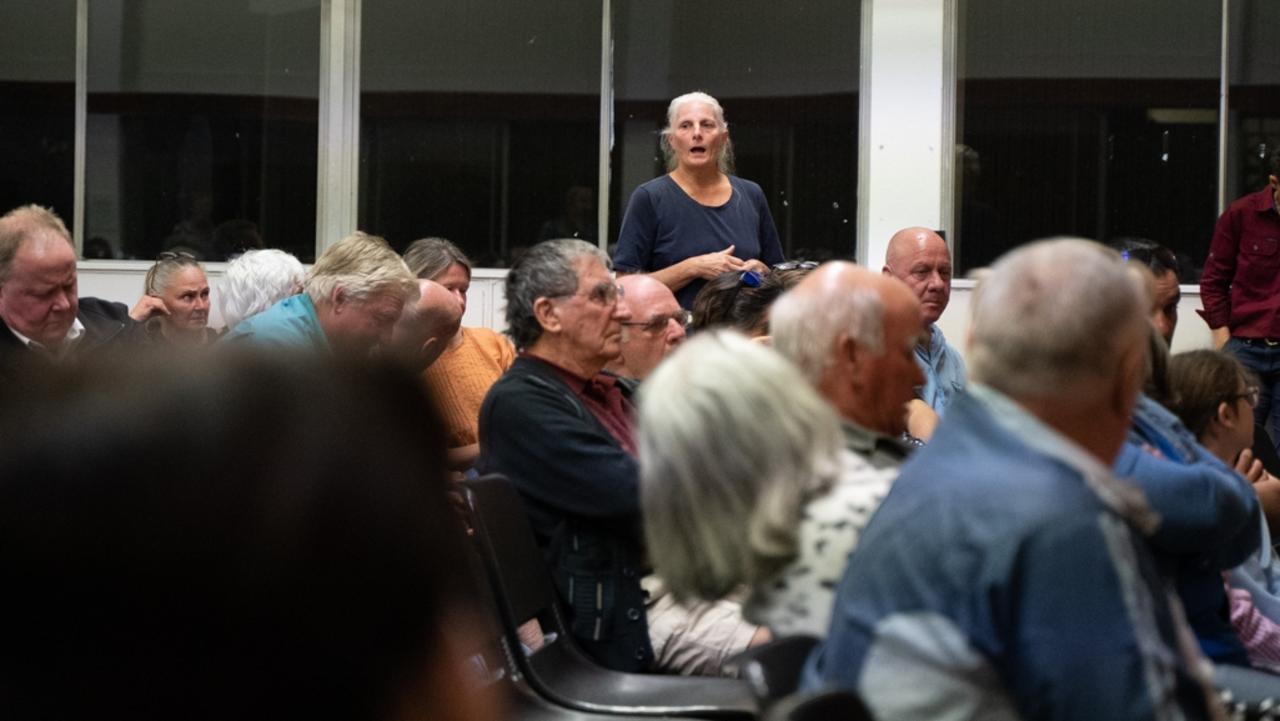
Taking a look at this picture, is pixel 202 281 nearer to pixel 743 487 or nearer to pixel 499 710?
pixel 743 487

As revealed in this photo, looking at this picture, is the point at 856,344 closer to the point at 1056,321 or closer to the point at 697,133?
the point at 1056,321

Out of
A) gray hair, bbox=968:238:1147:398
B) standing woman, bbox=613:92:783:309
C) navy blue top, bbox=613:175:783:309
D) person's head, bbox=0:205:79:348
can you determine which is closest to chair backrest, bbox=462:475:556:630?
gray hair, bbox=968:238:1147:398

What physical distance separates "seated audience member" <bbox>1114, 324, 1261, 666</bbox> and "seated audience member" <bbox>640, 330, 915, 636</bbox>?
686mm

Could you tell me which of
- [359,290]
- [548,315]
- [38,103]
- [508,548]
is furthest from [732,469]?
[38,103]

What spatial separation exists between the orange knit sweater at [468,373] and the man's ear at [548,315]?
3.03ft

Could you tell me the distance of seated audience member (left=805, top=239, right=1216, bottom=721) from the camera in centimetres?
145

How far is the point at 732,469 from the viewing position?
183 centimetres

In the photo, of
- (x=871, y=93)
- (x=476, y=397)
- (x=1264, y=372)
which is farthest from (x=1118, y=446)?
(x=871, y=93)

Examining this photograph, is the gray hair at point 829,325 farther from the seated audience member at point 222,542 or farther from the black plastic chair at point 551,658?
the seated audience member at point 222,542

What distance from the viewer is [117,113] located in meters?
8.61

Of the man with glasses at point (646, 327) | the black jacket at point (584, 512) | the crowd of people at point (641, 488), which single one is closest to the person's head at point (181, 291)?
the crowd of people at point (641, 488)

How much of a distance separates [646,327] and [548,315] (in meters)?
0.66

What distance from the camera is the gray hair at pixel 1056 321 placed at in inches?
63.6

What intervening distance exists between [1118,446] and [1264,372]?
4.82 meters
